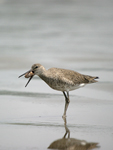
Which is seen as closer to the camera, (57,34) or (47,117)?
(47,117)

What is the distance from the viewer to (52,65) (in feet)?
40.3

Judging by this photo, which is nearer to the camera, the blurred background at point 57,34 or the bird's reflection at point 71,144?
the bird's reflection at point 71,144

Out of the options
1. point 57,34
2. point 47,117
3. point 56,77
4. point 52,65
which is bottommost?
point 47,117

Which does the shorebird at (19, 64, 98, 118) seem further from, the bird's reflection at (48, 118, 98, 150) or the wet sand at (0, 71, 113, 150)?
the bird's reflection at (48, 118, 98, 150)

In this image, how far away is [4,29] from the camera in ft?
60.0

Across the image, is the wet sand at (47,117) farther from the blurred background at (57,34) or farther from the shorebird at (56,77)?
the blurred background at (57,34)

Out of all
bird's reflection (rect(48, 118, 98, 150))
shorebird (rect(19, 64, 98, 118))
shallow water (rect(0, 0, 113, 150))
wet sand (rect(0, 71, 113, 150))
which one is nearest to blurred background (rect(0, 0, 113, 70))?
shallow water (rect(0, 0, 113, 150))

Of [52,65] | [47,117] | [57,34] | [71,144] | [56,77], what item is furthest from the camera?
[57,34]

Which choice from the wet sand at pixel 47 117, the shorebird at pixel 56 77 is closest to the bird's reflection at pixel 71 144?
the wet sand at pixel 47 117

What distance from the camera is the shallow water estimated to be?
6.34 meters

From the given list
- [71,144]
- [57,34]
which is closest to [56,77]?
[71,144]

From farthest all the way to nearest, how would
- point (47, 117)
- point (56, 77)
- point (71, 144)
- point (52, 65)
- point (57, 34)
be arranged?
point (57, 34)
point (52, 65)
point (56, 77)
point (47, 117)
point (71, 144)

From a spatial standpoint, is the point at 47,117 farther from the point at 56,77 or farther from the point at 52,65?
the point at 52,65

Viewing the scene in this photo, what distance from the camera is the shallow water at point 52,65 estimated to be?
6.34m
